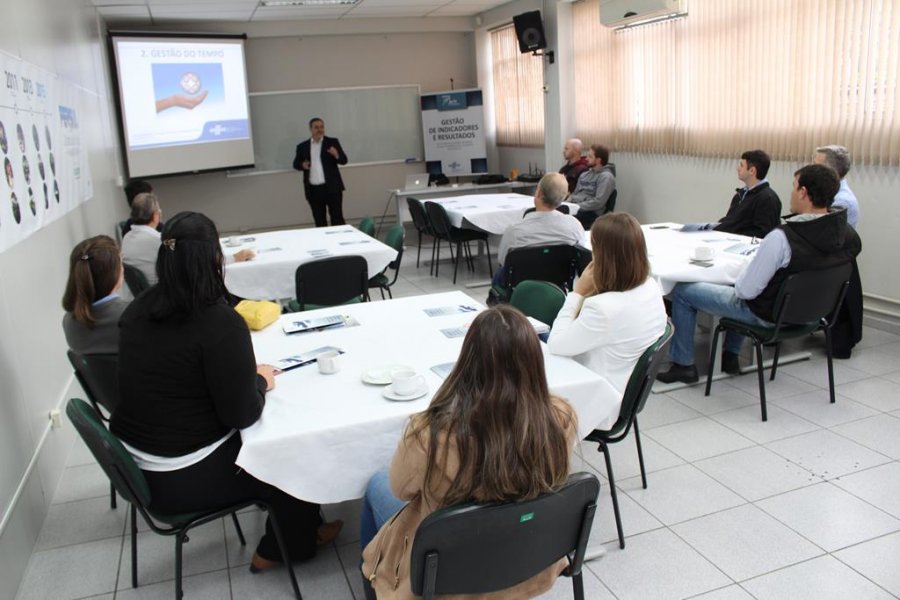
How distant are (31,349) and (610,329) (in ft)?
8.36

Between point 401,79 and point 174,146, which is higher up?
point 401,79

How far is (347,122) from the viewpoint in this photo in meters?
10.2

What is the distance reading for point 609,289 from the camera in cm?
273

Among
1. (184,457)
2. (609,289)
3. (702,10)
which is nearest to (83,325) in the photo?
(184,457)

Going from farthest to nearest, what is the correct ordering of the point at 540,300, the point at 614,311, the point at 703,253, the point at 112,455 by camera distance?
the point at 703,253 → the point at 540,300 → the point at 614,311 → the point at 112,455

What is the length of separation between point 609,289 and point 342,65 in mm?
8310

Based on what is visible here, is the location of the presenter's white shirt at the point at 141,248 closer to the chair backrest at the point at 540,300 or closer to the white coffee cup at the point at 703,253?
the chair backrest at the point at 540,300

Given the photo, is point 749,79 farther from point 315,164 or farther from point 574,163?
point 315,164

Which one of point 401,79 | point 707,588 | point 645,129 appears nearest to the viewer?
point 707,588

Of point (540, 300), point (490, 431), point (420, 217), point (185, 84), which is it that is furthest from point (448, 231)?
point (490, 431)

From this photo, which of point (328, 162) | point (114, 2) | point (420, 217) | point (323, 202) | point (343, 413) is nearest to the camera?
point (343, 413)

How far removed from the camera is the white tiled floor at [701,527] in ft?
7.89

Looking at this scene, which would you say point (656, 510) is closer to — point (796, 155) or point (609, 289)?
point (609, 289)

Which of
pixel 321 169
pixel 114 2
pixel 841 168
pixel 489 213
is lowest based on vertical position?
pixel 489 213
